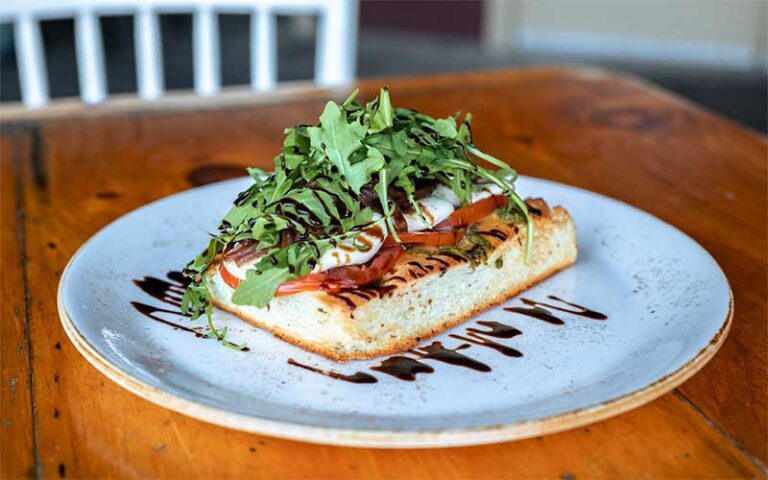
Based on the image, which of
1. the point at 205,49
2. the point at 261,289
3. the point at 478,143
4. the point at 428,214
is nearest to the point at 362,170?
the point at 428,214

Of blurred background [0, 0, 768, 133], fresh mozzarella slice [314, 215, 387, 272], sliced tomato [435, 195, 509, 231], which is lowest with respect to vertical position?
blurred background [0, 0, 768, 133]

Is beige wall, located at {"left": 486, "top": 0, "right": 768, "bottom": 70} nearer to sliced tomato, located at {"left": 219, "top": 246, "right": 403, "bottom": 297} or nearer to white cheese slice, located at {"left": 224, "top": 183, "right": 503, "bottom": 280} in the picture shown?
white cheese slice, located at {"left": 224, "top": 183, "right": 503, "bottom": 280}

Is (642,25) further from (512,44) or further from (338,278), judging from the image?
(338,278)

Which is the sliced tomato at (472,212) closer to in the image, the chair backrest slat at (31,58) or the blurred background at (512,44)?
the chair backrest slat at (31,58)

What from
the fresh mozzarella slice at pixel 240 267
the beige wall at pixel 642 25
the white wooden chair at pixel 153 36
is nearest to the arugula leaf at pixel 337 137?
the fresh mozzarella slice at pixel 240 267

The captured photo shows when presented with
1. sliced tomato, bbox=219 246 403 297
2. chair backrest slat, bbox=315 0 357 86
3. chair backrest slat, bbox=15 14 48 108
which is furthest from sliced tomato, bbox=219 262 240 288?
chair backrest slat, bbox=315 0 357 86

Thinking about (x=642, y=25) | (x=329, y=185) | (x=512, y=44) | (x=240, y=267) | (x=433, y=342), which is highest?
(x=329, y=185)
